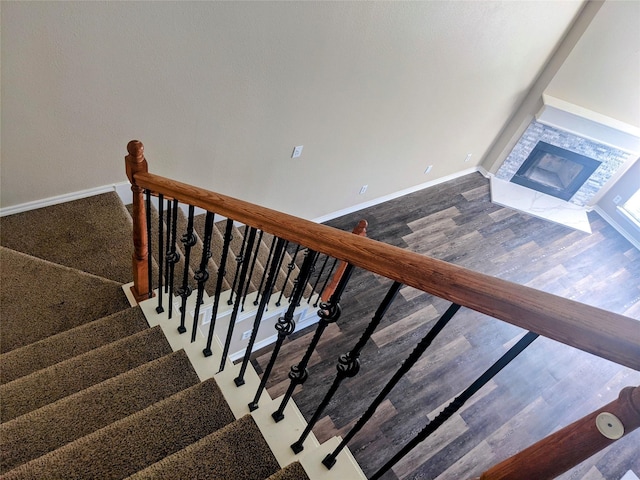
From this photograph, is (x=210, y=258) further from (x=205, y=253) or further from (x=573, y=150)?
(x=573, y=150)

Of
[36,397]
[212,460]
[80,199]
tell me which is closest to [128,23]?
[80,199]

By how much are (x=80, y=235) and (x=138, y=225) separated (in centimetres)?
126

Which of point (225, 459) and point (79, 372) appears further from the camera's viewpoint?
point (79, 372)

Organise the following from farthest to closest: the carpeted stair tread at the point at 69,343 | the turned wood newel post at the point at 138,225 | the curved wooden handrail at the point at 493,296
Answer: the carpeted stair tread at the point at 69,343, the turned wood newel post at the point at 138,225, the curved wooden handrail at the point at 493,296

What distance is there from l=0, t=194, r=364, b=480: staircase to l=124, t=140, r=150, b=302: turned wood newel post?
14 centimetres

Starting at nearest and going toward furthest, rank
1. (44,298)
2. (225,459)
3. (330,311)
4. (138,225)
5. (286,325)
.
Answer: (330,311)
(286,325)
(225,459)
(138,225)
(44,298)

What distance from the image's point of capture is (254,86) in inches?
125

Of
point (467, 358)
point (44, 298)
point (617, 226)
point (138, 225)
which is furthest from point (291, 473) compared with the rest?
point (617, 226)

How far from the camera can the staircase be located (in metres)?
1.39

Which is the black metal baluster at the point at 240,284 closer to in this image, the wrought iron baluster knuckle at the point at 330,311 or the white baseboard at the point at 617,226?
the wrought iron baluster knuckle at the point at 330,311

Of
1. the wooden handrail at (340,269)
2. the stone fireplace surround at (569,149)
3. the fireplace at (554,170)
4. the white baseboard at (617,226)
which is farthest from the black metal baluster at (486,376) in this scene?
the white baseboard at (617,226)

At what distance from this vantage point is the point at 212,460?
1.38m

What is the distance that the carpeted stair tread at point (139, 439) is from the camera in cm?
138

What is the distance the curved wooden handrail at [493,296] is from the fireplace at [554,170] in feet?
19.2
